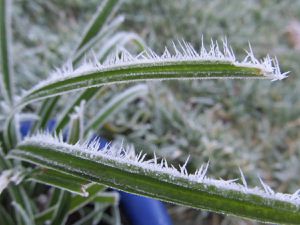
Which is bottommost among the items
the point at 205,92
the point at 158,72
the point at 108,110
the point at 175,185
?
the point at 175,185

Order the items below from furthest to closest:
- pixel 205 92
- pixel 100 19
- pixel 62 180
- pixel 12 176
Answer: pixel 205 92 < pixel 100 19 < pixel 12 176 < pixel 62 180

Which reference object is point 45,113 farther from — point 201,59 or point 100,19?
point 201,59

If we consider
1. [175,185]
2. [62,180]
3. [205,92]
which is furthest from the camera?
[205,92]

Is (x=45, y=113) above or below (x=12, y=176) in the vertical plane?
above

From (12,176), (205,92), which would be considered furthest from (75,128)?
(205,92)

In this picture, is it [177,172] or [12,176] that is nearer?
[177,172]

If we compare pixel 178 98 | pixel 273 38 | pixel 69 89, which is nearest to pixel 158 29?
pixel 178 98

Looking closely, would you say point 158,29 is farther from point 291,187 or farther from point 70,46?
point 291,187

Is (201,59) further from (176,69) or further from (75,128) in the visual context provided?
(75,128)
